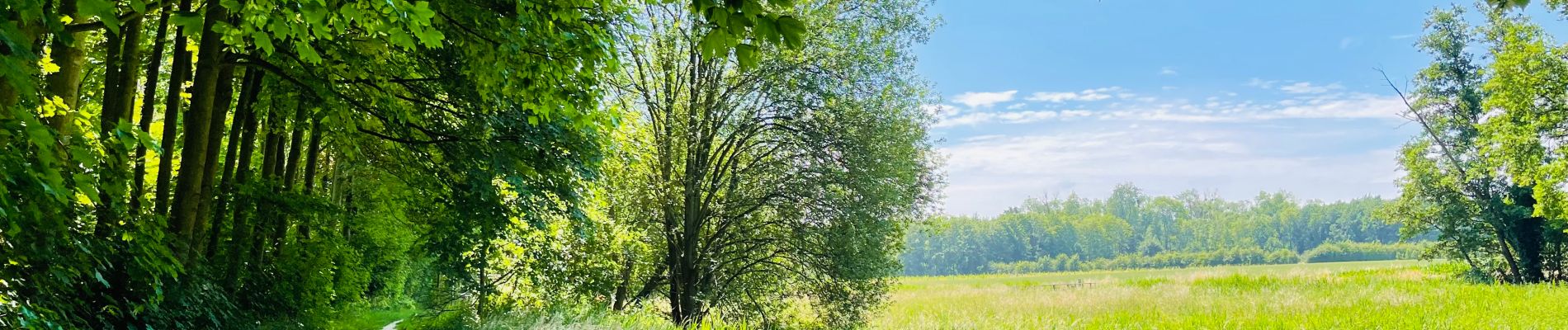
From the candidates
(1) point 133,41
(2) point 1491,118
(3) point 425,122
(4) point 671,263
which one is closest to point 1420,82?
(2) point 1491,118

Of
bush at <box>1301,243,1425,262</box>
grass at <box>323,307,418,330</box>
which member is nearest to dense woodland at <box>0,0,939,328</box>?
grass at <box>323,307,418,330</box>

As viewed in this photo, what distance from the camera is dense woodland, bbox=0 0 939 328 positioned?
4348 mm

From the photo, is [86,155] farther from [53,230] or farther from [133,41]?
[133,41]

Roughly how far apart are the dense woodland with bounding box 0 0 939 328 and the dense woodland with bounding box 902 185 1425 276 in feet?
263

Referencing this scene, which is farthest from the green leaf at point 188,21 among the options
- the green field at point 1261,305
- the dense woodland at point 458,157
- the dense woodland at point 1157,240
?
the dense woodland at point 1157,240

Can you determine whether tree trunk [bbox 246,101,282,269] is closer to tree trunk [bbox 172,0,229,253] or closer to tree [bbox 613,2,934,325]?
tree trunk [bbox 172,0,229,253]

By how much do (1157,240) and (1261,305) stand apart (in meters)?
111

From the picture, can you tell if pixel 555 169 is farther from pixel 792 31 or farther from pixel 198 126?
pixel 792 31

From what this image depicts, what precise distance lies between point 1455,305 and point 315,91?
88.6ft

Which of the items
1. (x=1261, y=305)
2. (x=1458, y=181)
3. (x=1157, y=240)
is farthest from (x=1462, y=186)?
(x=1157, y=240)

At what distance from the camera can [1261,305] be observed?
2445cm

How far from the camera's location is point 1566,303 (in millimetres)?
20234

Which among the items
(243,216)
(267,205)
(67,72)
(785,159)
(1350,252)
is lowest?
(1350,252)

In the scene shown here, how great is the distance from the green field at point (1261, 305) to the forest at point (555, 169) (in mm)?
306
